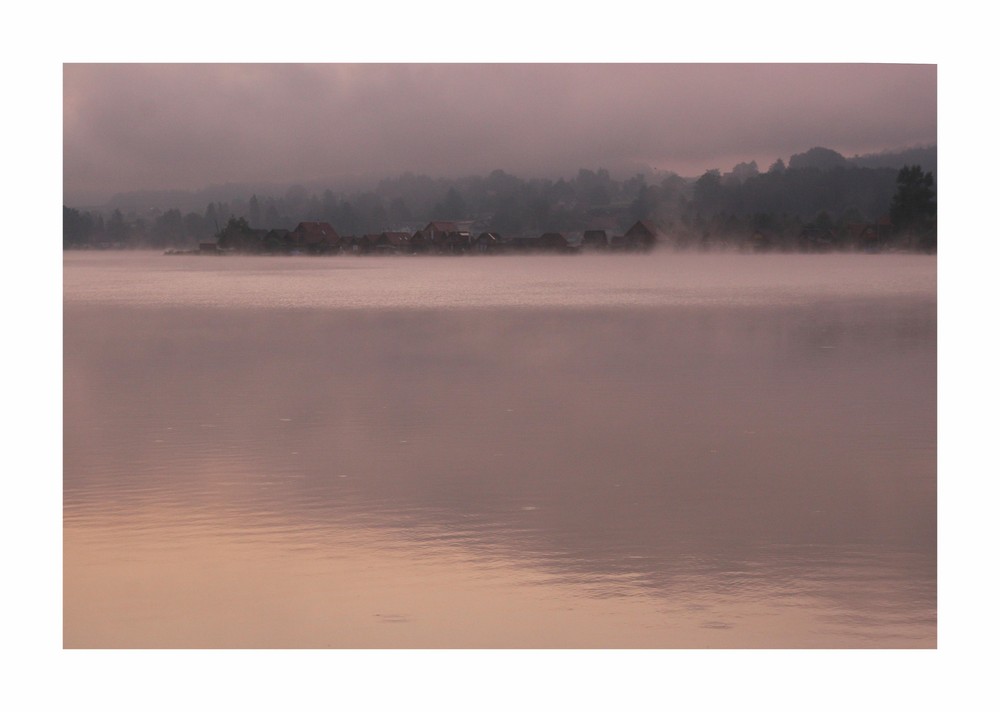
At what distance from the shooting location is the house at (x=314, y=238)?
8.53 meters

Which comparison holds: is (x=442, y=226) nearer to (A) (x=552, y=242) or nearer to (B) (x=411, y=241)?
(B) (x=411, y=241)

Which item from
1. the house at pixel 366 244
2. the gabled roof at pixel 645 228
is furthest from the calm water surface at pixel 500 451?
the gabled roof at pixel 645 228

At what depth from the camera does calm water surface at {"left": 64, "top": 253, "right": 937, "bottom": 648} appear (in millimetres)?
6320

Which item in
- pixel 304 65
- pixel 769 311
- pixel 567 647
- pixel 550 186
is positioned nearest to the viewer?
pixel 567 647

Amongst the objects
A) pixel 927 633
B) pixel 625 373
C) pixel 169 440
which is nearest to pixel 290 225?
pixel 169 440

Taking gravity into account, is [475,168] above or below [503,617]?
above

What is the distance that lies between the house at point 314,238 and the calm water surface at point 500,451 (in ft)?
0.34

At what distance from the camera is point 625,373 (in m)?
8.74

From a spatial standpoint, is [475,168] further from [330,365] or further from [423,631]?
[423,631]

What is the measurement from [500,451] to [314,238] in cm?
199

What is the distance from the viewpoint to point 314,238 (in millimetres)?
8586

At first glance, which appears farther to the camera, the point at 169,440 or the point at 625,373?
the point at 625,373

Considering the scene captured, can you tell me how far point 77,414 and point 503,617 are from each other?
2983 millimetres

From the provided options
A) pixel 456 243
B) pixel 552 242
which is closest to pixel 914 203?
pixel 552 242
